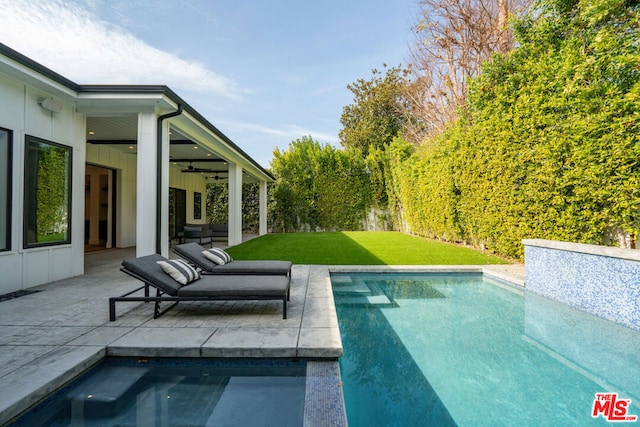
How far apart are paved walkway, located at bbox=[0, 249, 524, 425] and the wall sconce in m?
3.13

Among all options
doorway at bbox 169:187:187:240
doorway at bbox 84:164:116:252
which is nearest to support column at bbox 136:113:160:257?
doorway at bbox 84:164:116:252

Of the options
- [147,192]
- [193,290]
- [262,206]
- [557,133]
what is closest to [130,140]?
[147,192]

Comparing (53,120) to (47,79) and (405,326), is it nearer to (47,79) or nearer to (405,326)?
(47,79)

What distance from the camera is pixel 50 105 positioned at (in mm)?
5660

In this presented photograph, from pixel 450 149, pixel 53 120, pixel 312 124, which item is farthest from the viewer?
pixel 312 124

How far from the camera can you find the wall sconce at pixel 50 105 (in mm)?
5582

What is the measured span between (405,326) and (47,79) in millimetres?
6658

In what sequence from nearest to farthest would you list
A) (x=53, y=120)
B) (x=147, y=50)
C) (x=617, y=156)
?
(x=617, y=156) < (x=53, y=120) < (x=147, y=50)

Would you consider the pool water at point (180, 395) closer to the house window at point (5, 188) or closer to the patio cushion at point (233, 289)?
the patio cushion at point (233, 289)

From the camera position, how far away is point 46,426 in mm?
2152

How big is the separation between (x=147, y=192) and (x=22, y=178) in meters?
1.80

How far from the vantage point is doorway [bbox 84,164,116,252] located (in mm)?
11692

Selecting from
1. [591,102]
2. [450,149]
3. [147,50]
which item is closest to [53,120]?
[147,50]

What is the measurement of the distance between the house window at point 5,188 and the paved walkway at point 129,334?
1067 mm
